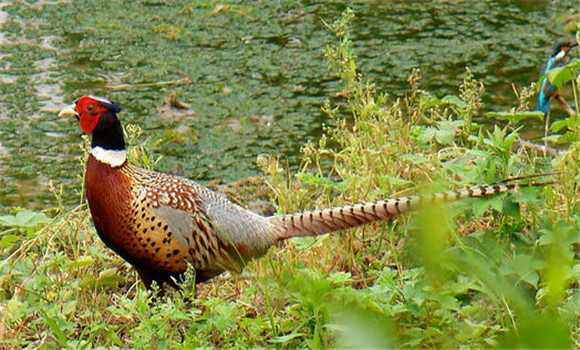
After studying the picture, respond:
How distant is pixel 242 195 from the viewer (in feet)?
16.0

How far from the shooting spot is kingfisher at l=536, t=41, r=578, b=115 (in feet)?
17.7

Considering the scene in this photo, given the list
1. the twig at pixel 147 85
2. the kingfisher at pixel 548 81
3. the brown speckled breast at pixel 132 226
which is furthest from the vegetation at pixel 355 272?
the twig at pixel 147 85

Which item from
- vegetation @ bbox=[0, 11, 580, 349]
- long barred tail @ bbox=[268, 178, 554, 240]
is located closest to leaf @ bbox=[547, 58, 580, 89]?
vegetation @ bbox=[0, 11, 580, 349]

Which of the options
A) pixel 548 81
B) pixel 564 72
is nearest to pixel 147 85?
pixel 548 81

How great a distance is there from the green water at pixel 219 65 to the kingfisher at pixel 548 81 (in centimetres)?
37

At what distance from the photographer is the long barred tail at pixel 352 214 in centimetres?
274

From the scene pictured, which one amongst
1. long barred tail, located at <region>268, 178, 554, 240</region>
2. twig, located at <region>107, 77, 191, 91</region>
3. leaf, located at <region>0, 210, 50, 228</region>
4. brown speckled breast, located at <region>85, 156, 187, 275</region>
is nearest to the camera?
long barred tail, located at <region>268, 178, 554, 240</region>

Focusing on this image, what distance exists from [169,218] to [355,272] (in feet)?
2.18

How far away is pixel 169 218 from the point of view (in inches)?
123

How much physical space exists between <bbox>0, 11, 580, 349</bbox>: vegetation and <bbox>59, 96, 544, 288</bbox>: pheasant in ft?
0.29

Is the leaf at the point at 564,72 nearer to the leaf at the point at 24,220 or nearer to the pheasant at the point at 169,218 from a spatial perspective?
the pheasant at the point at 169,218

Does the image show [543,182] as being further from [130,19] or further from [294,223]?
[130,19]

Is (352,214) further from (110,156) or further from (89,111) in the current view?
(89,111)

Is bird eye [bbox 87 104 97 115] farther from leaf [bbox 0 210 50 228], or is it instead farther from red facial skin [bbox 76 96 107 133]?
leaf [bbox 0 210 50 228]
